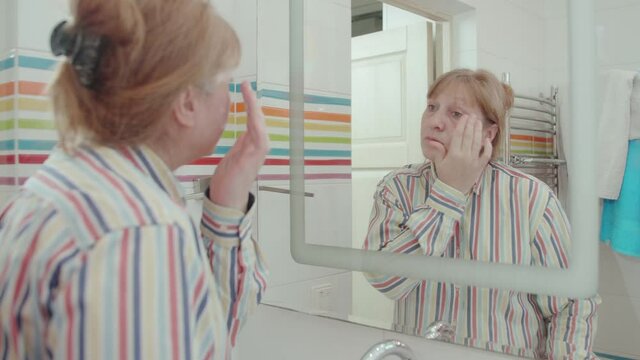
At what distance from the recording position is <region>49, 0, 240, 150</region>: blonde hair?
0.70 m

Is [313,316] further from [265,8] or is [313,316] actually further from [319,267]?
[265,8]

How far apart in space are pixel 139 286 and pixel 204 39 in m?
0.32

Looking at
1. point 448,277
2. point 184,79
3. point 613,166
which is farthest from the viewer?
point 448,277

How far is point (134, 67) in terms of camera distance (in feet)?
2.31

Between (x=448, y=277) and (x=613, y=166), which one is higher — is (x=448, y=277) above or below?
below

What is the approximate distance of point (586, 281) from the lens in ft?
2.88

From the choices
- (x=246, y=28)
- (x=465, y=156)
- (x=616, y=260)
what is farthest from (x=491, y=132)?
(x=246, y=28)

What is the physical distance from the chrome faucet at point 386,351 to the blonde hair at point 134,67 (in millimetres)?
459

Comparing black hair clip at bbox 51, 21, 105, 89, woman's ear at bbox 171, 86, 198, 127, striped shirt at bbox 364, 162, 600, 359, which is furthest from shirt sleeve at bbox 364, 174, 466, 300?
black hair clip at bbox 51, 21, 105, 89

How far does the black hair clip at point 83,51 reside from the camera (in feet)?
2.29

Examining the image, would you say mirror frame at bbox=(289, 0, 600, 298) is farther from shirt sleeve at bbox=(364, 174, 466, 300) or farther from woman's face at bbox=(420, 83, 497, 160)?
woman's face at bbox=(420, 83, 497, 160)

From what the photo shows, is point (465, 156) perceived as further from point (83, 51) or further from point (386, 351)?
point (83, 51)

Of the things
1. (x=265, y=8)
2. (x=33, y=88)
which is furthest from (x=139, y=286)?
(x=265, y=8)

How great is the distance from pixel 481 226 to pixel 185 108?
53 centimetres
